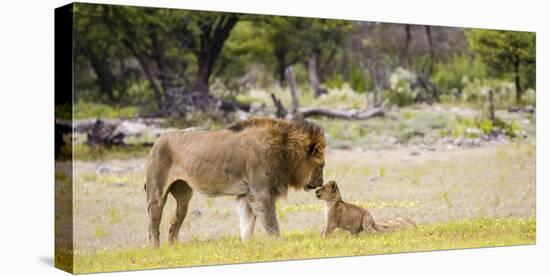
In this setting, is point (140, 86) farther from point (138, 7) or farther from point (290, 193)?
point (290, 193)

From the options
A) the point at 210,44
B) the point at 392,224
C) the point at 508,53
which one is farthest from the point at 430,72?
the point at 210,44

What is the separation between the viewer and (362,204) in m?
13.8

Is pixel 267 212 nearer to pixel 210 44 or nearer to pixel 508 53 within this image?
pixel 210 44

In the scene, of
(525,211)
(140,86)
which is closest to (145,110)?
(140,86)

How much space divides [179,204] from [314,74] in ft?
8.37

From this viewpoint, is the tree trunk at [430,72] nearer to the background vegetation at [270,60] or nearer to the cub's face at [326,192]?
the background vegetation at [270,60]

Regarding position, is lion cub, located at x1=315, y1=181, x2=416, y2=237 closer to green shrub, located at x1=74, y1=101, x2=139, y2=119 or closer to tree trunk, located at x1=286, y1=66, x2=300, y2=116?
tree trunk, located at x1=286, y1=66, x2=300, y2=116

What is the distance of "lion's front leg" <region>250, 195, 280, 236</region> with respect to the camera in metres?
12.5

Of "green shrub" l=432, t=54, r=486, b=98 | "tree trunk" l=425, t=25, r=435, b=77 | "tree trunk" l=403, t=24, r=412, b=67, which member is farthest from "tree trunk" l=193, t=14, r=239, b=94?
"green shrub" l=432, t=54, r=486, b=98

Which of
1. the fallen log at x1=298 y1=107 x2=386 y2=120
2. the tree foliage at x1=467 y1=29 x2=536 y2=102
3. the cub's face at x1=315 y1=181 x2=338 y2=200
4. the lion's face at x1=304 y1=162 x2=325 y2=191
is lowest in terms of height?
the cub's face at x1=315 y1=181 x2=338 y2=200

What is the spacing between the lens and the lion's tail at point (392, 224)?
539 inches

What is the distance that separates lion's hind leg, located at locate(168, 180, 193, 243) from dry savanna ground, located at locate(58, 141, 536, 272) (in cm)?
8

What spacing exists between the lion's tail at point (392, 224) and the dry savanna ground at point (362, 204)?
0.09 metres

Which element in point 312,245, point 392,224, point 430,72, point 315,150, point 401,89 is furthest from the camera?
point 430,72
